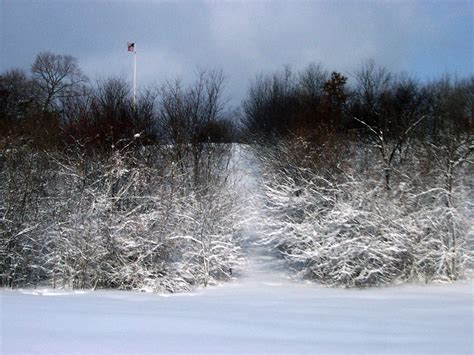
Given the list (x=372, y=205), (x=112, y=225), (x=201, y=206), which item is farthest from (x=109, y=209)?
(x=372, y=205)

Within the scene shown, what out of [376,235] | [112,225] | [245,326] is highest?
[112,225]

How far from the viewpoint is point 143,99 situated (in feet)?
69.0

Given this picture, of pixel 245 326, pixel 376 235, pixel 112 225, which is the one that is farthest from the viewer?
pixel 376 235

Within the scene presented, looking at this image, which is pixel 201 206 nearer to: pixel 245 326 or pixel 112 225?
pixel 112 225

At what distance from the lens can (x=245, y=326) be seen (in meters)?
7.63

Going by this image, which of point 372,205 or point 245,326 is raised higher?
point 372,205

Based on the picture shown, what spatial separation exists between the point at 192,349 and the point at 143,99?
16.4 metres

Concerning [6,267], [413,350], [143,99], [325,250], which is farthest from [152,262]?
[413,350]

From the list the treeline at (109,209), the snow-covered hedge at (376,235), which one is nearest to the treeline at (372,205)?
the snow-covered hedge at (376,235)

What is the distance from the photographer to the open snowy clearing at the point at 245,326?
20.0 ft

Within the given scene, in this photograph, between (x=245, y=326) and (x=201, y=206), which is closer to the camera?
(x=245, y=326)

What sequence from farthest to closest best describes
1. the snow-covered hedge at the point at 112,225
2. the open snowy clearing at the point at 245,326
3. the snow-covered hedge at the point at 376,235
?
1. the snow-covered hedge at the point at 376,235
2. the snow-covered hedge at the point at 112,225
3. the open snowy clearing at the point at 245,326

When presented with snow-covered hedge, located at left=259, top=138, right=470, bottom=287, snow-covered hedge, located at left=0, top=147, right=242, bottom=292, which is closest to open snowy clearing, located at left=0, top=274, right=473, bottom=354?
snow-covered hedge, located at left=259, top=138, right=470, bottom=287

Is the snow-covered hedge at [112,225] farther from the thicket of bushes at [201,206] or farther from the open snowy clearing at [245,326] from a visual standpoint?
the open snowy clearing at [245,326]
